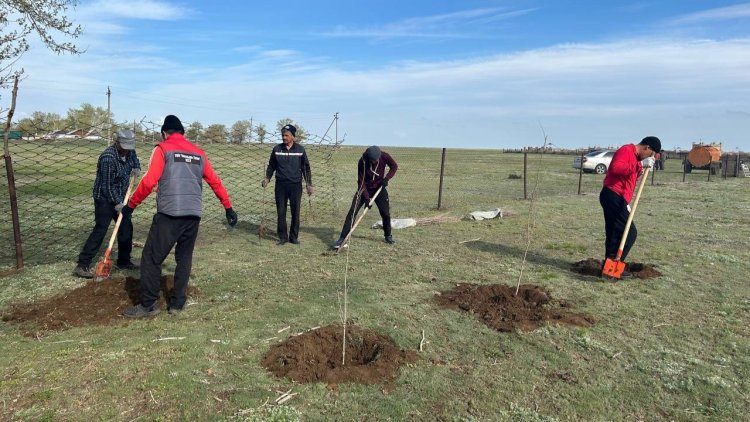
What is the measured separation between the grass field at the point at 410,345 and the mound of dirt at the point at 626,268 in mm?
173

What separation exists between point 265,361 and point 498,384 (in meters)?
1.66

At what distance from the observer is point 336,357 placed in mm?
3836

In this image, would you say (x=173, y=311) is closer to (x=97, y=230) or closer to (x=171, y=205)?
(x=171, y=205)

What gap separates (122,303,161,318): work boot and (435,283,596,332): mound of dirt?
271 centimetres

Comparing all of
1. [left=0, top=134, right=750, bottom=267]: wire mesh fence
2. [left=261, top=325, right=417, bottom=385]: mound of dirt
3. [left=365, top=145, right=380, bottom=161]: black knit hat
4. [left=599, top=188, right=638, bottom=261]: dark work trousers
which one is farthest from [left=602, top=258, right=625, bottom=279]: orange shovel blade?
[left=365, top=145, right=380, bottom=161]: black knit hat

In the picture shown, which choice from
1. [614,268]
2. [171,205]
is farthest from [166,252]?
[614,268]

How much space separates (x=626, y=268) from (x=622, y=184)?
113cm

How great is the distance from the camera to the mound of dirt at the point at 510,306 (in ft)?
15.1

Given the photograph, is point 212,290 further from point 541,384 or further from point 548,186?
point 548,186

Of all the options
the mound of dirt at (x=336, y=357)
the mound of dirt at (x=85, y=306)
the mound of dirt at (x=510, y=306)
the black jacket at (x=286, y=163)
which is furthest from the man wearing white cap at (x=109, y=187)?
the mound of dirt at (x=510, y=306)

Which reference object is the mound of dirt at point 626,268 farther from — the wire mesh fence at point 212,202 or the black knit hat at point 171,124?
the black knit hat at point 171,124

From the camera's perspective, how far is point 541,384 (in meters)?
3.51

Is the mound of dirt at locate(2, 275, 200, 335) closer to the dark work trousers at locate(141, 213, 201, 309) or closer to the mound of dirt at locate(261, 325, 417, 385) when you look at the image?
the dark work trousers at locate(141, 213, 201, 309)

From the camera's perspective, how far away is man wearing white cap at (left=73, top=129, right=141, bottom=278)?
18.3 ft
